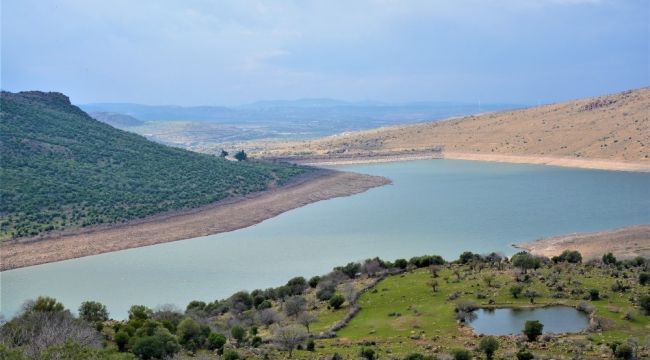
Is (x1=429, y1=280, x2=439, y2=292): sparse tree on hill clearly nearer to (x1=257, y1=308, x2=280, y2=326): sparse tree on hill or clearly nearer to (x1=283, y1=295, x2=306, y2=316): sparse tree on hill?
(x1=283, y1=295, x2=306, y2=316): sparse tree on hill

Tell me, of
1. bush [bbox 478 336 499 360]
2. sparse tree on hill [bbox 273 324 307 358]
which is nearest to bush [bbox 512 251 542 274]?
bush [bbox 478 336 499 360]

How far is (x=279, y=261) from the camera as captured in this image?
4484cm

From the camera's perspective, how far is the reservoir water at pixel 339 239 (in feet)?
132

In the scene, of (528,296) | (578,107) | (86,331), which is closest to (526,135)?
(578,107)

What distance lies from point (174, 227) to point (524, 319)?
3702 cm

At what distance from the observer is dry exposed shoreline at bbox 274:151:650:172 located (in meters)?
88.5

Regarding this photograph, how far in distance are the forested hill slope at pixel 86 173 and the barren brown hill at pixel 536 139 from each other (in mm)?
34133

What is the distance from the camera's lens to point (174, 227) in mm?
57125

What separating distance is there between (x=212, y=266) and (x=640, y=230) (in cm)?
2862

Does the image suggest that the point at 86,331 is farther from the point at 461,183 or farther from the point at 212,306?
the point at 461,183

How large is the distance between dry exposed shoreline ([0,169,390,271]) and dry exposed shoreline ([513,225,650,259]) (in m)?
25.9

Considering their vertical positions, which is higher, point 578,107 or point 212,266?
point 578,107

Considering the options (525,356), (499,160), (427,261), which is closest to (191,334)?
(525,356)

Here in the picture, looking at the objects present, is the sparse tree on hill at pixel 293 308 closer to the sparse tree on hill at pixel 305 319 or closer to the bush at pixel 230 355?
the sparse tree on hill at pixel 305 319
